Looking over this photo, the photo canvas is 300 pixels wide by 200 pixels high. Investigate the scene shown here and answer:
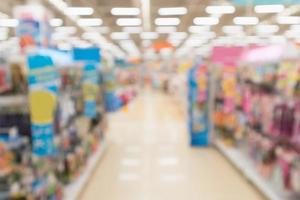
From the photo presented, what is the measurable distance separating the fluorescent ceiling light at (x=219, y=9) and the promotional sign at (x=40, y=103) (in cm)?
1037

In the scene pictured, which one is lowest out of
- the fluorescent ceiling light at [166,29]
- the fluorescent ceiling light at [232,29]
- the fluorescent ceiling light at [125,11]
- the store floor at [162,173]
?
the store floor at [162,173]

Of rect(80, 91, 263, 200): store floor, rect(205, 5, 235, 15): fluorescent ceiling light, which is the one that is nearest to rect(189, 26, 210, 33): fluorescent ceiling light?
rect(205, 5, 235, 15): fluorescent ceiling light

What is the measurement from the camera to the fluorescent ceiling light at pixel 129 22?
14.6 metres

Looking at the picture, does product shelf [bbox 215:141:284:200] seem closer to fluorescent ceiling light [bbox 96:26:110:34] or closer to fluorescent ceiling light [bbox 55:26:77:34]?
fluorescent ceiling light [bbox 96:26:110:34]

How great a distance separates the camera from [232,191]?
4363 millimetres

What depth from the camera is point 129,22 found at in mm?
15273

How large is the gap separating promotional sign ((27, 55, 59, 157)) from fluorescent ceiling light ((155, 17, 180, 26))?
40.9 ft

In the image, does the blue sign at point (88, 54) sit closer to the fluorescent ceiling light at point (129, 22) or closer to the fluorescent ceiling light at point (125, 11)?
the fluorescent ceiling light at point (125, 11)

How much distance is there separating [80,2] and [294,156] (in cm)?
950

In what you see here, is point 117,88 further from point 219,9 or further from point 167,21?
point 219,9

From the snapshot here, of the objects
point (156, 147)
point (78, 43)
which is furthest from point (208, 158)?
point (78, 43)

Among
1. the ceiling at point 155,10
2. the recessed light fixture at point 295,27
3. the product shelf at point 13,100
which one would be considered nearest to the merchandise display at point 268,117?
the product shelf at point 13,100

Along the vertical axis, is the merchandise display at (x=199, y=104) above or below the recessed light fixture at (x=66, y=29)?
below

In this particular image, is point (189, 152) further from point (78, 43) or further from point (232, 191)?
point (78, 43)
